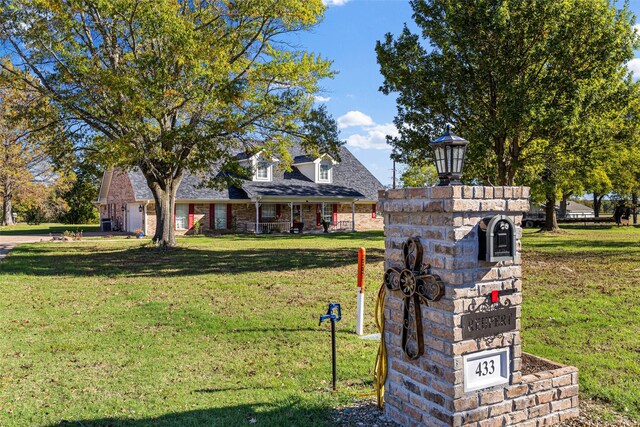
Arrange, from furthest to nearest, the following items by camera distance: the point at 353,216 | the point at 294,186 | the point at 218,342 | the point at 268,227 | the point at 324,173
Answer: the point at 324,173
the point at 353,216
the point at 294,186
the point at 268,227
the point at 218,342

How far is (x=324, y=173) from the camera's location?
113 ft

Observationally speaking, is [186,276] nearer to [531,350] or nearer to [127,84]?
[127,84]

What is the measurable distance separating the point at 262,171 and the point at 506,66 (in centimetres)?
2115

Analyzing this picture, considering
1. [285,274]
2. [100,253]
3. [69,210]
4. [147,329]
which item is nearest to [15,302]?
[147,329]

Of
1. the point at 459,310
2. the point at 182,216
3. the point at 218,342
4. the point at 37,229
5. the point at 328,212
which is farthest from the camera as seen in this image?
the point at 37,229

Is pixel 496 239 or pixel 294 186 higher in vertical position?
pixel 294 186

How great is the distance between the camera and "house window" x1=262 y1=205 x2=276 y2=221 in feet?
105

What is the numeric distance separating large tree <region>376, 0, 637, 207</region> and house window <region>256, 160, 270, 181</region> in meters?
17.3

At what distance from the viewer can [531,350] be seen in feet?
18.6

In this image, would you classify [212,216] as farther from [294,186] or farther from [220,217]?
[294,186]

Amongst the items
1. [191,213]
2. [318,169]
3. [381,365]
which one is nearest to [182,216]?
[191,213]

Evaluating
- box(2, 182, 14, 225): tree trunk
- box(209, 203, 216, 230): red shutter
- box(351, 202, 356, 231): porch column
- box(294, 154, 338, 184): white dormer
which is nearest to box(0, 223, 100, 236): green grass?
box(2, 182, 14, 225): tree trunk

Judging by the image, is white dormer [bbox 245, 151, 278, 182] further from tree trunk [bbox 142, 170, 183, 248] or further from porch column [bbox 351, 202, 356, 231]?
tree trunk [bbox 142, 170, 183, 248]

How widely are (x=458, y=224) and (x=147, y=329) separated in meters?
5.26
